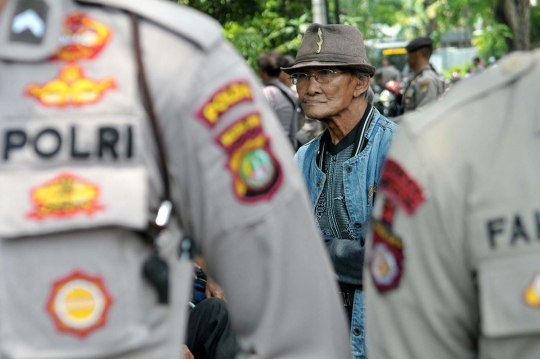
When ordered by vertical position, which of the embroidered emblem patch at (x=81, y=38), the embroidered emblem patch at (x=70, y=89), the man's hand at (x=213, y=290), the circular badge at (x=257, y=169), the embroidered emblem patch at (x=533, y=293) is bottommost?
the man's hand at (x=213, y=290)

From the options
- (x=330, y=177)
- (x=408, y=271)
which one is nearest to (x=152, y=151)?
(x=408, y=271)

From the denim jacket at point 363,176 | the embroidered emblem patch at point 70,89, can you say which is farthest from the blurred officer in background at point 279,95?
the embroidered emblem patch at point 70,89

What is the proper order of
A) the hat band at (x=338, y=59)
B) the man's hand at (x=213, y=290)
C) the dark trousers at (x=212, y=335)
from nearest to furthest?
the hat band at (x=338, y=59) < the dark trousers at (x=212, y=335) < the man's hand at (x=213, y=290)

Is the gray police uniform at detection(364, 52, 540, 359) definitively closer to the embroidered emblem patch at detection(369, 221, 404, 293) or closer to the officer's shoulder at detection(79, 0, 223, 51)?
the embroidered emblem patch at detection(369, 221, 404, 293)

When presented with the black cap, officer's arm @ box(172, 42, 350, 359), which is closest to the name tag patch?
officer's arm @ box(172, 42, 350, 359)

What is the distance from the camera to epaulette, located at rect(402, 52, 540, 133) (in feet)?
5.88

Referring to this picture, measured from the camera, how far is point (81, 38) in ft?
5.41

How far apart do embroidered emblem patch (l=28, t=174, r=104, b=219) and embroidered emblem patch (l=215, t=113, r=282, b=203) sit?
248mm

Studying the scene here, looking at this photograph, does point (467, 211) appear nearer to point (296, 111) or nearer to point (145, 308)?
point (145, 308)

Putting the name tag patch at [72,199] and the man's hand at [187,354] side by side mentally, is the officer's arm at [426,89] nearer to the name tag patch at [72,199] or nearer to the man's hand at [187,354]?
the man's hand at [187,354]

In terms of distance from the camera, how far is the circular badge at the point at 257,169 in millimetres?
1699

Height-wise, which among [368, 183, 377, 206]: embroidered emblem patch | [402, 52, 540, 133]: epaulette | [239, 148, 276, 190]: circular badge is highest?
[402, 52, 540, 133]: epaulette

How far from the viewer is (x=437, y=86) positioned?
9.63 meters

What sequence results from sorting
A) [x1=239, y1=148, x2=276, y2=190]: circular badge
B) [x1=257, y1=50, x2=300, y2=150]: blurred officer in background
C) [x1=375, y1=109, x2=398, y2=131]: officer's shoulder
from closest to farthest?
1. [x1=239, y1=148, x2=276, y2=190]: circular badge
2. [x1=375, y1=109, x2=398, y2=131]: officer's shoulder
3. [x1=257, y1=50, x2=300, y2=150]: blurred officer in background
